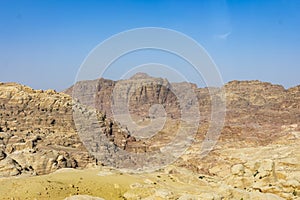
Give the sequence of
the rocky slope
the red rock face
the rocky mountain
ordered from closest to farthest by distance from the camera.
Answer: the rocky mountain < the rocky slope < the red rock face

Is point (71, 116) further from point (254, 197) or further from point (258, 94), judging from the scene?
point (258, 94)

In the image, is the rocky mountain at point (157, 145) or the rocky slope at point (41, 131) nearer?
the rocky mountain at point (157, 145)

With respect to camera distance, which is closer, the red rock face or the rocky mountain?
the rocky mountain

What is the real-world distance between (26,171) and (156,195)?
19693 mm

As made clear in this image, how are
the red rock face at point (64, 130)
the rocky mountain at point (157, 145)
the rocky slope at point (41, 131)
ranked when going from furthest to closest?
the red rock face at point (64, 130)
the rocky slope at point (41, 131)
the rocky mountain at point (157, 145)

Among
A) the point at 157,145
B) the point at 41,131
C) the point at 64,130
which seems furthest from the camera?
the point at 157,145

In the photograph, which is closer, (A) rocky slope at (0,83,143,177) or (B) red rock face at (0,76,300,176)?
(A) rocky slope at (0,83,143,177)

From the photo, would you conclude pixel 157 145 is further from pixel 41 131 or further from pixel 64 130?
pixel 41 131

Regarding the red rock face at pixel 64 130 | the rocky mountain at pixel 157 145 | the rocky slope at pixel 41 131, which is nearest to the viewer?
the rocky mountain at pixel 157 145

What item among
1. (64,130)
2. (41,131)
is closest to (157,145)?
(64,130)

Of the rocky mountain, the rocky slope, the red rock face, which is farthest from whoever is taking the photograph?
the red rock face

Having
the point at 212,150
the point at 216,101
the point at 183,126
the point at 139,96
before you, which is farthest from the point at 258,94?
the point at 212,150

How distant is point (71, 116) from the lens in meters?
68.6

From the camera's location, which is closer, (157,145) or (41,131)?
(41,131)
